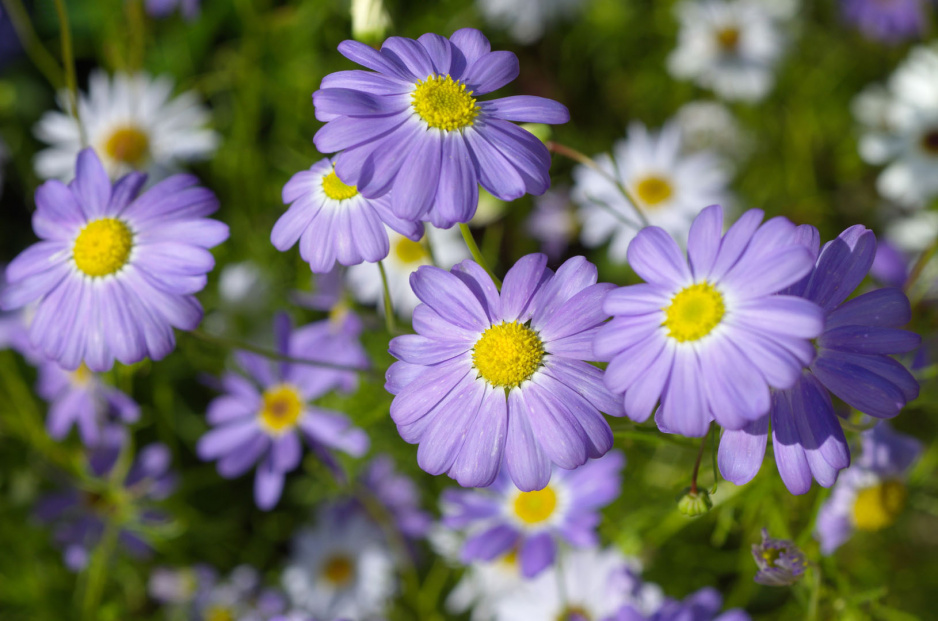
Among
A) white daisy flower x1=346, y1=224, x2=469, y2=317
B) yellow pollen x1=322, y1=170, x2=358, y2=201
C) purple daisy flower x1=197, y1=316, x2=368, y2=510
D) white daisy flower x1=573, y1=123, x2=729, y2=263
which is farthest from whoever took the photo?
white daisy flower x1=573, y1=123, x2=729, y2=263

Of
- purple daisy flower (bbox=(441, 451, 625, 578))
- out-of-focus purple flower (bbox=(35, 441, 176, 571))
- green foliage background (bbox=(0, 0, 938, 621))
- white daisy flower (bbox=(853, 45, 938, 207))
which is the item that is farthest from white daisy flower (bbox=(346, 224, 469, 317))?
white daisy flower (bbox=(853, 45, 938, 207))

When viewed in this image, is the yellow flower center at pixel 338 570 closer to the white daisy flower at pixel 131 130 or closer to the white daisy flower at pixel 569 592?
the white daisy flower at pixel 569 592

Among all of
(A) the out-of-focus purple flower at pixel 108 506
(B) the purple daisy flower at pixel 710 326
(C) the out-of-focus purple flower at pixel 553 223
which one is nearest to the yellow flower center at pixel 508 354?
(B) the purple daisy flower at pixel 710 326

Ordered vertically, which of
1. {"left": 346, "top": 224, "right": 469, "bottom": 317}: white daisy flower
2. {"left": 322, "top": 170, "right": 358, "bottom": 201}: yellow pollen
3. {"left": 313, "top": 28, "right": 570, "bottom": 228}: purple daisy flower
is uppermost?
{"left": 313, "top": 28, "right": 570, "bottom": 228}: purple daisy flower

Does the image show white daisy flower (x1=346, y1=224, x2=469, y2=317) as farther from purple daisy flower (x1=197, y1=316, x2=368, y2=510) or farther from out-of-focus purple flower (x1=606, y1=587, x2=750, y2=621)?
out-of-focus purple flower (x1=606, y1=587, x2=750, y2=621)

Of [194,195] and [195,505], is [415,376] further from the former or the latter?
[195,505]

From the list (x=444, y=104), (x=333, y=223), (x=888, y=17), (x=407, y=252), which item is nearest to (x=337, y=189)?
(x=333, y=223)

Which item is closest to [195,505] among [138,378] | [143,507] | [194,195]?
[143,507]
